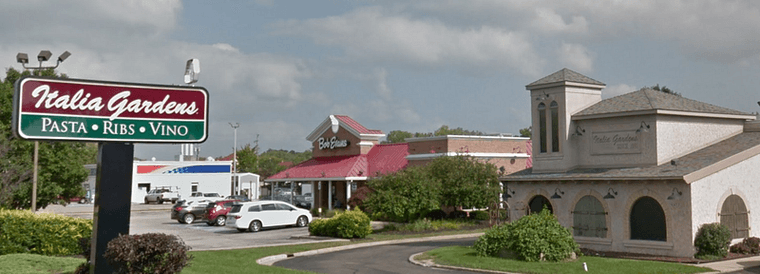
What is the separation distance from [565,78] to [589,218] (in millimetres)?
5313

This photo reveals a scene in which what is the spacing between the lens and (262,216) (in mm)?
36406

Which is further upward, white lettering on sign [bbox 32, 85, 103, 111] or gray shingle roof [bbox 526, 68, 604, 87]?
gray shingle roof [bbox 526, 68, 604, 87]

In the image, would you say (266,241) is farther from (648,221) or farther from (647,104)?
(647,104)

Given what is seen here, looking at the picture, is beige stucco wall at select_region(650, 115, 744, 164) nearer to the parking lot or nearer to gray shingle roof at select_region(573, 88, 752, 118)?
gray shingle roof at select_region(573, 88, 752, 118)

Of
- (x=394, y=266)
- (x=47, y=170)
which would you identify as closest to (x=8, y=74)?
(x=47, y=170)

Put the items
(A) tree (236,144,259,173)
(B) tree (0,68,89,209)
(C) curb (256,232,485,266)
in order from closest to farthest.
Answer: (C) curb (256,232,485,266) < (B) tree (0,68,89,209) < (A) tree (236,144,259,173)

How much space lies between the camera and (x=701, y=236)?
69.5 ft

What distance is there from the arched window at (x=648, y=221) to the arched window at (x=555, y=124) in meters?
4.30

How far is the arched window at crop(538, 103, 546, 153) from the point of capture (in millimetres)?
26562

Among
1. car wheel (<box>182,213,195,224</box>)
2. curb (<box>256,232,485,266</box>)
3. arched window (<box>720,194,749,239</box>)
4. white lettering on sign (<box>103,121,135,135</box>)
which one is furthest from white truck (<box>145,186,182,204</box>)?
white lettering on sign (<box>103,121,135,135</box>)

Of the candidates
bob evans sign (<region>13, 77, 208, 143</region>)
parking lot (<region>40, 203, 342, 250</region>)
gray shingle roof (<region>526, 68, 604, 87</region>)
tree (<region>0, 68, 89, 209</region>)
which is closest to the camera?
bob evans sign (<region>13, 77, 208, 143</region>)

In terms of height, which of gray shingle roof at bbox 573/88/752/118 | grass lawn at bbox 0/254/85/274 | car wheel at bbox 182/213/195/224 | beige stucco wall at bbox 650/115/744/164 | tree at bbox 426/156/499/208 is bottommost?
grass lawn at bbox 0/254/85/274

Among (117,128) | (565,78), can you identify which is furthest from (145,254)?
(565,78)

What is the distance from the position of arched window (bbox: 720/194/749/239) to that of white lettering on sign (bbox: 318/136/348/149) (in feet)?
103
